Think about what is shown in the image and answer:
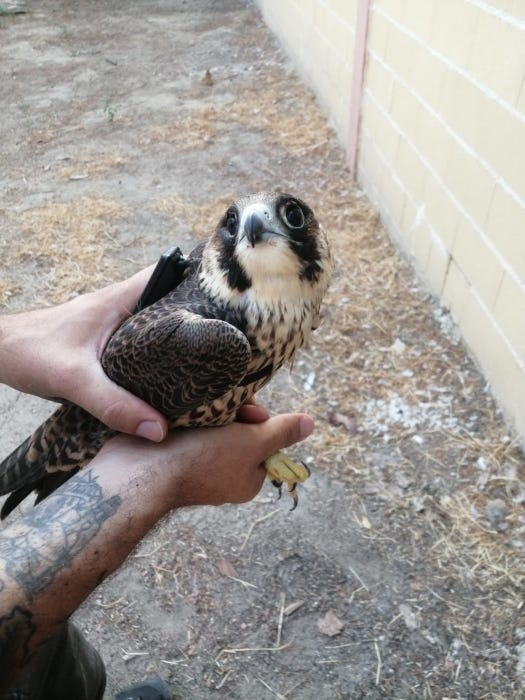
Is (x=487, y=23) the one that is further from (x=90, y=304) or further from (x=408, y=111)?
(x=90, y=304)

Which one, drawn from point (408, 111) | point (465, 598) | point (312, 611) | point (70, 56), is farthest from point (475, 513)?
point (70, 56)

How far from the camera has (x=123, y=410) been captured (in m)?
1.95

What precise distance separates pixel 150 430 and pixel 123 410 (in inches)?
4.0

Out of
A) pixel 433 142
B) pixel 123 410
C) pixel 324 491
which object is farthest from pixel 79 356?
pixel 433 142

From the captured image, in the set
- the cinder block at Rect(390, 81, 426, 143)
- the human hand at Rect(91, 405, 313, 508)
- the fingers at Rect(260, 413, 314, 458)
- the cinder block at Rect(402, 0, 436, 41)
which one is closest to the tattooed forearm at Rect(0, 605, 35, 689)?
the human hand at Rect(91, 405, 313, 508)

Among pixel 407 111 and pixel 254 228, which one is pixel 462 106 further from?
pixel 254 228

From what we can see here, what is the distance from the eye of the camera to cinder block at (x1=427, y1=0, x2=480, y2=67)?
3.56 m

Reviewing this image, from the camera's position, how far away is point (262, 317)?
2084 millimetres

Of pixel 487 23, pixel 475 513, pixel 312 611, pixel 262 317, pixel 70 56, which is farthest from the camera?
pixel 70 56

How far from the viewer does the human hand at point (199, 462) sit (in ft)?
6.22

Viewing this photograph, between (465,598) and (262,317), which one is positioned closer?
(262,317)

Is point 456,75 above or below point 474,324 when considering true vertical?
above

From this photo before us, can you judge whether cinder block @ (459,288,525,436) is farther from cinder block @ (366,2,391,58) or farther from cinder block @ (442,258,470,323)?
cinder block @ (366,2,391,58)

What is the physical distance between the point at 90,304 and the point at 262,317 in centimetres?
68
